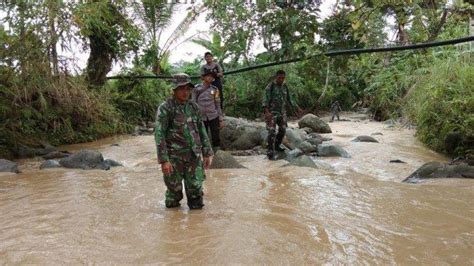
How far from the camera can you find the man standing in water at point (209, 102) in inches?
302

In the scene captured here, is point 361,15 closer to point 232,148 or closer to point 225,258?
point 225,258

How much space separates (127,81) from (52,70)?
17.7 feet

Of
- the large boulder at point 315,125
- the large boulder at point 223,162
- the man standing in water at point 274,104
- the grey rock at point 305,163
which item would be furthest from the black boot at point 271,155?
the large boulder at point 315,125

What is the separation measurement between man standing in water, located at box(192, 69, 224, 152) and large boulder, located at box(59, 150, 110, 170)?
1.90 m

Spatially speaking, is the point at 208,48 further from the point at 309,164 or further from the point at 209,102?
the point at 309,164

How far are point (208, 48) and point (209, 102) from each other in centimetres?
1217

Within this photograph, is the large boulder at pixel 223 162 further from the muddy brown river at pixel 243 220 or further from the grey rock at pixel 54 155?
the grey rock at pixel 54 155

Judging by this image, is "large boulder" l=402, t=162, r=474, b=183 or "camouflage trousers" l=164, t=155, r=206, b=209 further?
"large boulder" l=402, t=162, r=474, b=183

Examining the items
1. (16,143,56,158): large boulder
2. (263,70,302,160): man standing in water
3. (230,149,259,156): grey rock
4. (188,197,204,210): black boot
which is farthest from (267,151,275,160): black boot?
(16,143,56,158): large boulder

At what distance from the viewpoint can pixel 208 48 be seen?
19500 mm

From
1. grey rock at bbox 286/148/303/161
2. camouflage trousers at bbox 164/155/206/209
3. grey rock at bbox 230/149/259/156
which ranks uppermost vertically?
camouflage trousers at bbox 164/155/206/209

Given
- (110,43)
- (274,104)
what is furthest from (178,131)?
(110,43)

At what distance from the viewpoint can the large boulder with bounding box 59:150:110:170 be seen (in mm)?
7656

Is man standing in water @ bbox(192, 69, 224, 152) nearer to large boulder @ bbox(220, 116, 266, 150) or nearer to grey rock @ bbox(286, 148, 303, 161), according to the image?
grey rock @ bbox(286, 148, 303, 161)
